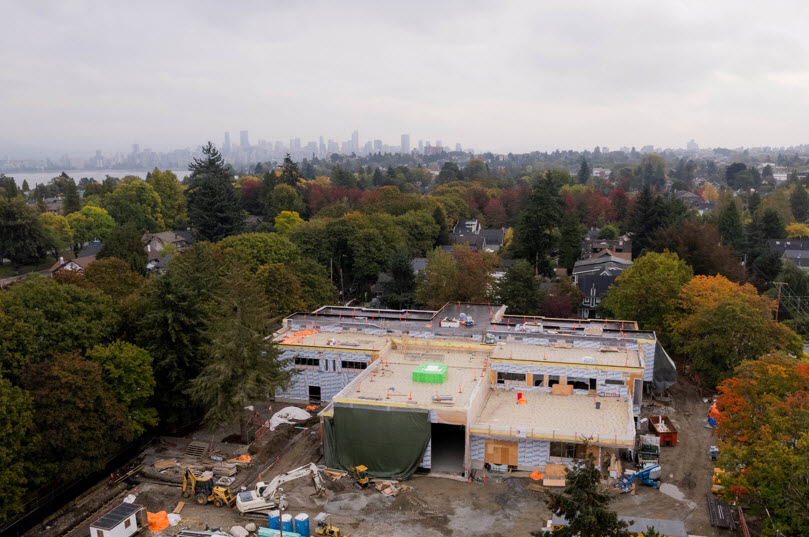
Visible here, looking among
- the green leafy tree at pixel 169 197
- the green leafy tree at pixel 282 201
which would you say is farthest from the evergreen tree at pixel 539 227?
the green leafy tree at pixel 169 197

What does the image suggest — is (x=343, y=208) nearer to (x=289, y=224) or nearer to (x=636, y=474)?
(x=289, y=224)

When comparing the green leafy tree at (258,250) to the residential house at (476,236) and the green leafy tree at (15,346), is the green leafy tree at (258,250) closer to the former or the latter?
the green leafy tree at (15,346)

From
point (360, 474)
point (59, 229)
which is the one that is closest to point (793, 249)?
point (360, 474)

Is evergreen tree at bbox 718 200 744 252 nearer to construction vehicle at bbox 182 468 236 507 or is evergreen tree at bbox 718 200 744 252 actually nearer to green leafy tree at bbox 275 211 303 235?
green leafy tree at bbox 275 211 303 235

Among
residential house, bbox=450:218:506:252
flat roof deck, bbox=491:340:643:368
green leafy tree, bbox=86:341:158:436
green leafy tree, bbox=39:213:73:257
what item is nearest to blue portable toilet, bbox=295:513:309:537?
green leafy tree, bbox=86:341:158:436

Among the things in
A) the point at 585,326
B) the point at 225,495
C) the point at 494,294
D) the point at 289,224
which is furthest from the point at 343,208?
the point at 225,495
